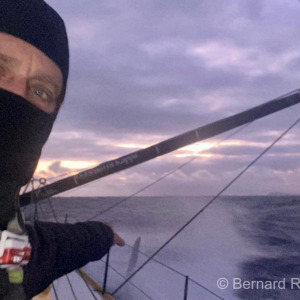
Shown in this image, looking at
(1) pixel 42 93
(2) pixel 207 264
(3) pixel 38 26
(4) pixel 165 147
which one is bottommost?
(2) pixel 207 264

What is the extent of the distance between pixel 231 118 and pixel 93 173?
2302 millimetres

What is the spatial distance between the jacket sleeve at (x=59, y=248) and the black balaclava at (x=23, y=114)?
35cm

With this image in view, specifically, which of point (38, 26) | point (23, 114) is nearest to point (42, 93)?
point (23, 114)

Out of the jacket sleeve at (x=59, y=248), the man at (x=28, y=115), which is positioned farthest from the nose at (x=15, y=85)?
the jacket sleeve at (x=59, y=248)

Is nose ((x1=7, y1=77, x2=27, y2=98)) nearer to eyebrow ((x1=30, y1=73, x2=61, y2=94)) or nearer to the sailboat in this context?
eyebrow ((x1=30, y1=73, x2=61, y2=94))

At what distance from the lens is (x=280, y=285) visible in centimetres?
2042

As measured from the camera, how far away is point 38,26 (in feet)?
7.11

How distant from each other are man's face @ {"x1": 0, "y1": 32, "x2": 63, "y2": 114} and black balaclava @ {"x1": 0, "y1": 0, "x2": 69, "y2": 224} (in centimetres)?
3

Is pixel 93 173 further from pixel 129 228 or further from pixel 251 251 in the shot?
pixel 129 228

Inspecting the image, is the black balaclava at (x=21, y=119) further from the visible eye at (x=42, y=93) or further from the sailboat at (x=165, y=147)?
the sailboat at (x=165, y=147)

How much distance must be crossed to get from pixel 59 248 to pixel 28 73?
3.11ft

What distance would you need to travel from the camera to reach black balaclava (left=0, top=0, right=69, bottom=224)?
6.45 ft

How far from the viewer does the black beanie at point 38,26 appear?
206 centimetres

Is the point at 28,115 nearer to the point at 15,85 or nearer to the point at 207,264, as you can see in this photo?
the point at 15,85
